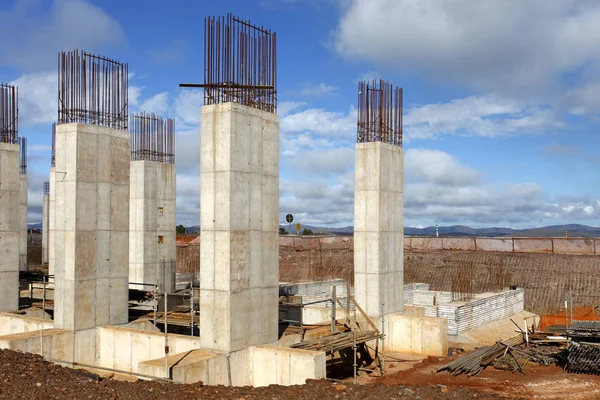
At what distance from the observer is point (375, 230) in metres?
20.5

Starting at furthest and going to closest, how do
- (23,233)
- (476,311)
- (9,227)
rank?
(23,233), (476,311), (9,227)

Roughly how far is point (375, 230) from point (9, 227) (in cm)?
1364

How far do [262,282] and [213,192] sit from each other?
2711 mm

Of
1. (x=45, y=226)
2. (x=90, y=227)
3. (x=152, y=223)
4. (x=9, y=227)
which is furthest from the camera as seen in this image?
(x=45, y=226)

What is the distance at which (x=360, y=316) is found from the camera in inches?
804

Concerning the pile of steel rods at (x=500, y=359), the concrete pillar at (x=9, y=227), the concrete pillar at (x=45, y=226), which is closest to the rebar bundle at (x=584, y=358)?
the pile of steel rods at (x=500, y=359)

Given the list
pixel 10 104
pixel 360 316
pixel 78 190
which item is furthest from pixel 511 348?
pixel 10 104

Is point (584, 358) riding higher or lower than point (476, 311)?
lower

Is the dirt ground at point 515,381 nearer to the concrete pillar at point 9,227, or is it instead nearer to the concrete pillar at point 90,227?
the concrete pillar at point 90,227

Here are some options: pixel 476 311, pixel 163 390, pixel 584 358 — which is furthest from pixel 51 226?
pixel 584 358

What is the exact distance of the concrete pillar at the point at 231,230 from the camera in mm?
13969

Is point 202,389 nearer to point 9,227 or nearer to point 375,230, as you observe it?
point 375,230

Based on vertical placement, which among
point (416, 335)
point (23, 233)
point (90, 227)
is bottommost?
point (416, 335)

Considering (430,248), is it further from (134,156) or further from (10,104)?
(10,104)
